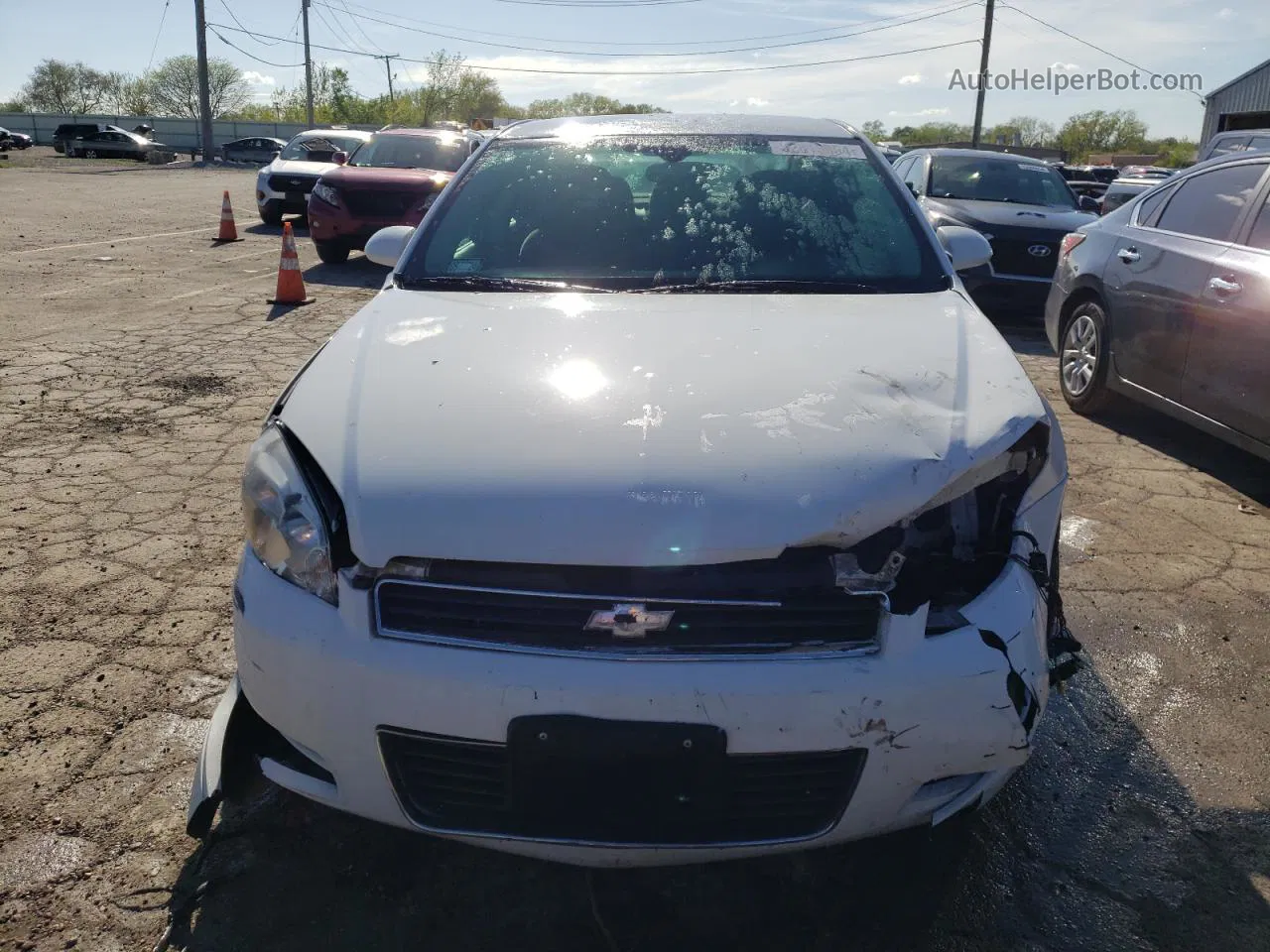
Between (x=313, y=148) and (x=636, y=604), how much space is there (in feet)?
54.3

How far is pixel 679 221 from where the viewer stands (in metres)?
A: 3.10

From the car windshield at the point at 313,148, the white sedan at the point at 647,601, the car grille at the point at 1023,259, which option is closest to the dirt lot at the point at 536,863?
the white sedan at the point at 647,601

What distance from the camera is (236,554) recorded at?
3.56 metres

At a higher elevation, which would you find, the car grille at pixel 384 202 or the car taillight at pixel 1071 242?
the car grille at pixel 384 202

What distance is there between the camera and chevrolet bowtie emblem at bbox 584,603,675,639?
1726mm

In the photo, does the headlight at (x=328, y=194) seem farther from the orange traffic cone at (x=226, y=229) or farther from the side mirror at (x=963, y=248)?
the side mirror at (x=963, y=248)

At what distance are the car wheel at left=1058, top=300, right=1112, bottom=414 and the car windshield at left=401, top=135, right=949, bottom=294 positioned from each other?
2.72 metres

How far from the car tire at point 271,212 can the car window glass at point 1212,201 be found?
12283 millimetres

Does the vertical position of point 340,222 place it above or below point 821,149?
below

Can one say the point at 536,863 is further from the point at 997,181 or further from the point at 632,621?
the point at 997,181

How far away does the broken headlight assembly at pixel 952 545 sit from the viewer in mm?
1789

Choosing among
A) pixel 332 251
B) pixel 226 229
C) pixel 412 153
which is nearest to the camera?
pixel 332 251

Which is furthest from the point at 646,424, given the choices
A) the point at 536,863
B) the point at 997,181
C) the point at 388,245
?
the point at 997,181

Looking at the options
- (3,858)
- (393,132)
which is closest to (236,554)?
(3,858)
